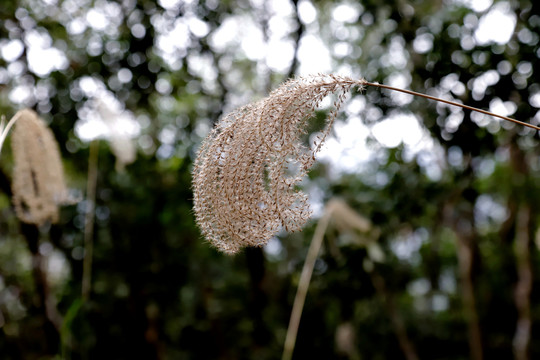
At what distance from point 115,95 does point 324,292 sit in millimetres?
2666

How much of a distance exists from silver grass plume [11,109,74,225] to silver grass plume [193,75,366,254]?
105cm

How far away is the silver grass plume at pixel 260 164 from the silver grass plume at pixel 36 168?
1.05 meters

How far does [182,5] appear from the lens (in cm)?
345

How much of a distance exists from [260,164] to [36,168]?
139cm

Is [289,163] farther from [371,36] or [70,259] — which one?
[70,259]

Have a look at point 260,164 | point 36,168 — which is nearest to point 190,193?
point 36,168

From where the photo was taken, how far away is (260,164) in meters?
1.34

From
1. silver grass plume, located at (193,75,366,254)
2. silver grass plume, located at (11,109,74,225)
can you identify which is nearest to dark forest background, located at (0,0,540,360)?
silver grass plume, located at (11,109,74,225)

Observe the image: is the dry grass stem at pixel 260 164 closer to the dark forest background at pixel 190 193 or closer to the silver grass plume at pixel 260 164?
the silver grass plume at pixel 260 164

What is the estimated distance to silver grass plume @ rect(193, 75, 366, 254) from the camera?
1.29 m

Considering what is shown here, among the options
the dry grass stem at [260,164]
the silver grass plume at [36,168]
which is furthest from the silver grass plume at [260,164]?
the silver grass plume at [36,168]

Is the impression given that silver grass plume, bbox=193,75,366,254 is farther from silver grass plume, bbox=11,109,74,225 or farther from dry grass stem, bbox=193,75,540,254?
silver grass plume, bbox=11,109,74,225

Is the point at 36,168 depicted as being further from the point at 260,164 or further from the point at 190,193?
the point at 190,193

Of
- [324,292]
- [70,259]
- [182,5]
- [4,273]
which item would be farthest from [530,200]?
[4,273]
